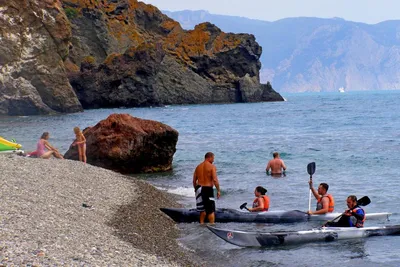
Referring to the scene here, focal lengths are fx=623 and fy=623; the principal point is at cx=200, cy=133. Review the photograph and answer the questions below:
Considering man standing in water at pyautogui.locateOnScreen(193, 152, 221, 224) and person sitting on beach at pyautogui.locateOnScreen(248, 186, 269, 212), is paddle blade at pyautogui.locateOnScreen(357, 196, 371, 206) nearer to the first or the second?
person sitting on beach at pyautogui.locateOnScreen(248, 186, 269, 212)

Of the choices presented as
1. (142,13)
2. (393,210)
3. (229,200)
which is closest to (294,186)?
(229,200)

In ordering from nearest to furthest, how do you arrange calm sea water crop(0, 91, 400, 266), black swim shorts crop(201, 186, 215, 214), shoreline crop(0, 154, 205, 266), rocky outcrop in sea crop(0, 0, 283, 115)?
1. shoreline crop(0, 154, 205, 266)
2. calm sea water crop(0, 91, 400, 266)
3. black swim shorts crop(201, 186, 215, 214)
4. rocky outcrop in sea crop(0, 0, 283, 115)

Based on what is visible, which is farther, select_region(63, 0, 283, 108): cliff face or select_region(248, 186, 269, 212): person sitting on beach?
select_region(63, 0, 283, 108): cliff face

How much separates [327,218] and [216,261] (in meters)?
4.84

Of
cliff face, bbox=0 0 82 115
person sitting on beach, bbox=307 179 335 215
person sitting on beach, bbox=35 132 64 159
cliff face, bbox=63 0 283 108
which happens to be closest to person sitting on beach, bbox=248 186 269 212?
person sitting on beach, bbox=307 179 335 215

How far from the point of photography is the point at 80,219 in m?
12.8

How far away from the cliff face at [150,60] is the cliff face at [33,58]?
14497 mm

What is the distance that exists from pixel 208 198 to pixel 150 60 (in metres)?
78.9

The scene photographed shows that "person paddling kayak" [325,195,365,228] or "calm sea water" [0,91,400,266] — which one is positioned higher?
"person paddling kayak" [325,195,365,228]

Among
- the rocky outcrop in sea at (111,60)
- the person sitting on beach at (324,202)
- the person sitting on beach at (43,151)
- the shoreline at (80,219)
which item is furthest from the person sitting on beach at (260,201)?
the rocky outcrop in sea at (111,60)

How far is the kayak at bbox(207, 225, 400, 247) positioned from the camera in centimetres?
1324

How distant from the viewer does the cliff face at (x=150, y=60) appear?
92.6m

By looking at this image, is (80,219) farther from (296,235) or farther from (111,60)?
(111,60)

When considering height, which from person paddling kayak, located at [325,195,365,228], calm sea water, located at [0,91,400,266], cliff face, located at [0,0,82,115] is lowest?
calm sea water, located at [0,91,400,266]
